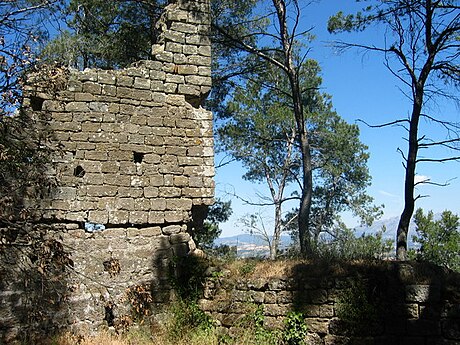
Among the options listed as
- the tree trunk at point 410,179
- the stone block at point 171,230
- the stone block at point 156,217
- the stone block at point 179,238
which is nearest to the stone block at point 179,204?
the stone block at point 156,217

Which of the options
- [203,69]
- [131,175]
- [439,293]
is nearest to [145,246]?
[131,175]

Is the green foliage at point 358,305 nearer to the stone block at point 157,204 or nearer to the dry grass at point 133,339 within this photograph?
the dry grass at point 133,339

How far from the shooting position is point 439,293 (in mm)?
4957

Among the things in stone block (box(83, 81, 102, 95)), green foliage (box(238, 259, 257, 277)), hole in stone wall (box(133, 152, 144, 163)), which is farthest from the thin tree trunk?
stone block (box(83, 81, 102, 95))

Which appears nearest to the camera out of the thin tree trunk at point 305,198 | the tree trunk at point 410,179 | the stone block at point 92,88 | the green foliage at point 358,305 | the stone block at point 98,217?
the green foliage at point 358,305

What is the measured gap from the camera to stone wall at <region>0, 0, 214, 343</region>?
18.4 ft

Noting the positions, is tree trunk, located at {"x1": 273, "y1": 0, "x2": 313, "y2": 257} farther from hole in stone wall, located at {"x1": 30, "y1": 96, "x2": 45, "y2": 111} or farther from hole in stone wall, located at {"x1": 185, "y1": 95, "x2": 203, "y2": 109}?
hole in stone wall, located at {"x1": 30, "y1": 96, "x2": 45, "y2": 111}

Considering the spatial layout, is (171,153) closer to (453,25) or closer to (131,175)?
(131,175)

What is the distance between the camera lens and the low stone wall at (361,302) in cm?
496

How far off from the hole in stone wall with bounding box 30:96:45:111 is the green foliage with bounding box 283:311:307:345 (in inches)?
187

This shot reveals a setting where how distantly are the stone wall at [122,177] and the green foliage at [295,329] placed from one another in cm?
184

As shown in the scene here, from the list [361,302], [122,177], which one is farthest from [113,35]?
[361,302]

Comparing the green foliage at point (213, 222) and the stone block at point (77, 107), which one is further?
the green foliage at point (213, 222)

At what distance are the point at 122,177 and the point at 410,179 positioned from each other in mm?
7495
